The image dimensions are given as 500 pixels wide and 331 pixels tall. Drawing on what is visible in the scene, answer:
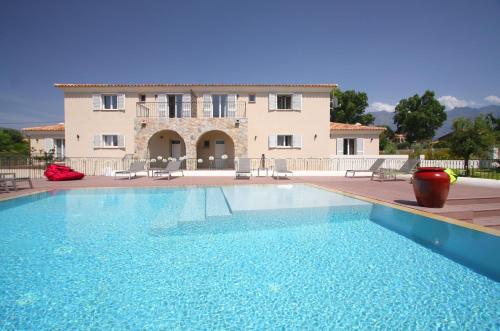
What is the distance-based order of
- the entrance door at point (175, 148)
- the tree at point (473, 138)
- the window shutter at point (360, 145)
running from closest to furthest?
the tree at point (473, 138)
the entrance door at point (175, 148)
the window shutter at point (360, 145)

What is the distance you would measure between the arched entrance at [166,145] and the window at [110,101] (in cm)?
380

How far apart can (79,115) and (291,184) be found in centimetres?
1766

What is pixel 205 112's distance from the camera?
755 inches

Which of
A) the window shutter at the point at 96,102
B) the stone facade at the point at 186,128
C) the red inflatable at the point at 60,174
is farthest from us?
the window shutter at the point at 96,102

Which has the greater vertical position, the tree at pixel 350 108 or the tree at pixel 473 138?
the tree at pixel 350 108

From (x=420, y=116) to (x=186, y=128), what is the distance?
1804 inches

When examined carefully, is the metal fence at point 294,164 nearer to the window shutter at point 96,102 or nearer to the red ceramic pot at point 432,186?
the window shutter at point 96,102

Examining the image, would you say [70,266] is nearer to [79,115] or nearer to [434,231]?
[434,231]

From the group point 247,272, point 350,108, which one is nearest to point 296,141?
point 247,272

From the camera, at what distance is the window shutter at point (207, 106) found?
19.2 metres

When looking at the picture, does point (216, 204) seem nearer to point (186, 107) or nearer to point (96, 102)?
point (186, 107)

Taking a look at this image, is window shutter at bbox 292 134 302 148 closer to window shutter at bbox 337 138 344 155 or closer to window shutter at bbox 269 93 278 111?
window shutter at bbox 269 93 278 111

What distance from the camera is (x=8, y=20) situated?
15719mm

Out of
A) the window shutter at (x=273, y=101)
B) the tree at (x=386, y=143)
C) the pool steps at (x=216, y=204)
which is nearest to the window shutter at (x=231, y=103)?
the window shutter at (x=273, y=101)
